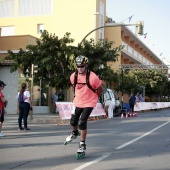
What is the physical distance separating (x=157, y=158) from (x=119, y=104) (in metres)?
20.6

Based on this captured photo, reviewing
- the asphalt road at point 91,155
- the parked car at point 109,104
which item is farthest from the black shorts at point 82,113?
the parked car at point 109,104

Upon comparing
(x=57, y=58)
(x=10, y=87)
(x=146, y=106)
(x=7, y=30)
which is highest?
(x=7, y=30)

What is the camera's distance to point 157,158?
7.17 m

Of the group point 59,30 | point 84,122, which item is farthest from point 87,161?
point 59,30

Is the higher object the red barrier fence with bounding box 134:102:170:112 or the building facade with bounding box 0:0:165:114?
the building facade with bounding box 0:0:165:114

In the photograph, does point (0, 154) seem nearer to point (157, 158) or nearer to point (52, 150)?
point (52, 150)

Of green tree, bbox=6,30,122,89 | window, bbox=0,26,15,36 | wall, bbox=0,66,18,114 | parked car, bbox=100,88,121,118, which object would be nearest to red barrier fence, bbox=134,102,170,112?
parked car, bbox=100,88,121,118

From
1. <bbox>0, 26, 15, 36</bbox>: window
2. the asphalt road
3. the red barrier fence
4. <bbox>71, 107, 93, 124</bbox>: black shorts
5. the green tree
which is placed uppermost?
<bbox>0, 26, 15, 36</bbox>: window

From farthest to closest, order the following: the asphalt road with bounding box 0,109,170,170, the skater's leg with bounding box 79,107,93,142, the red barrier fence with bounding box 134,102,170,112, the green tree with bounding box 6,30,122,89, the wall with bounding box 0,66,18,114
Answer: the red barrier fence with bounding box 134,102,170,112 → the wall with bounding box 0,66,18,114 → the green tree with bounding box 6,30,122,89 → the skater's leg with bounding box 79,107,93,142 → the asphalt road with bounding box 0,109,170,170

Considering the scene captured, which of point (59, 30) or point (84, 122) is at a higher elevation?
point (59, 30)

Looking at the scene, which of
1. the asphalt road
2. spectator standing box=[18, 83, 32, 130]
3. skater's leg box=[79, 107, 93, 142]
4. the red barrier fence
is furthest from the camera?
the red barrier fence

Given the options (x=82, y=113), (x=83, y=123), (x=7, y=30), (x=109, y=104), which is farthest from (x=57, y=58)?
(x=7, y=30)

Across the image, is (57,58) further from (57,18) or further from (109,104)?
(57,18)

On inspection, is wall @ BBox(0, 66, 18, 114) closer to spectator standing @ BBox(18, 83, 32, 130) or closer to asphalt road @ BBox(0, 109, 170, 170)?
spectator standing @ BBox(18, 83, 32, 130)
